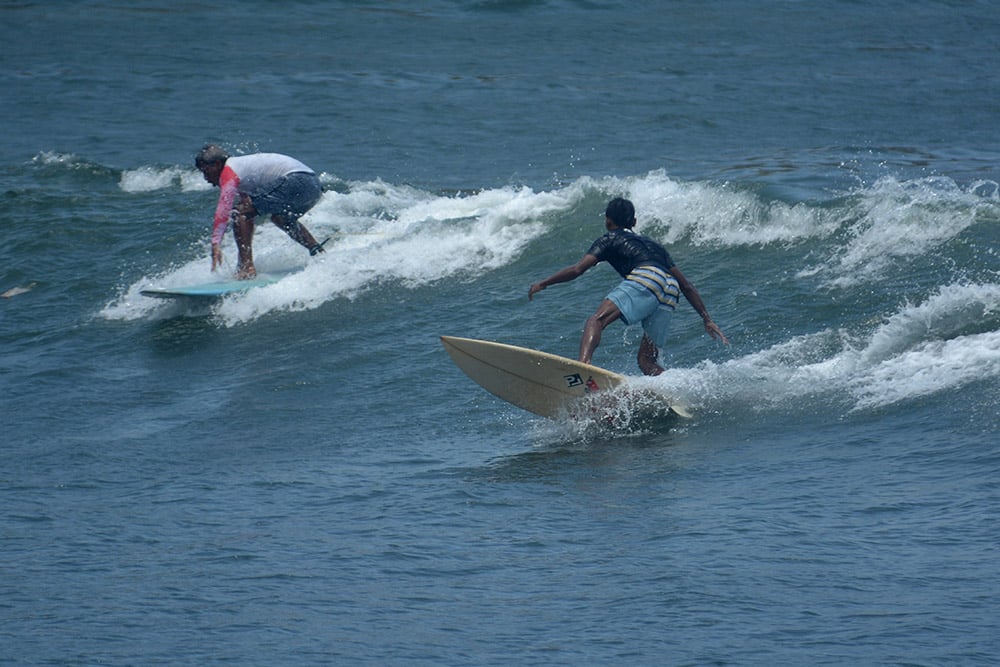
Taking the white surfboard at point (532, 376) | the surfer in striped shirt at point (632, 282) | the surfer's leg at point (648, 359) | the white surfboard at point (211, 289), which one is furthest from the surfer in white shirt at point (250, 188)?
the surfer's leg at point (648, 359)

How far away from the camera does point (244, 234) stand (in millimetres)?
12047

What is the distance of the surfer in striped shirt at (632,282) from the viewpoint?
8.56 m

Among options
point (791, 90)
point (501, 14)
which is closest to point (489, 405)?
point (791, 90)

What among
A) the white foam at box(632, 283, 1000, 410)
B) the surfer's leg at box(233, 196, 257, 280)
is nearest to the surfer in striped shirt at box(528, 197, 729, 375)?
the white foam at box(632, 283, 1000, 410)

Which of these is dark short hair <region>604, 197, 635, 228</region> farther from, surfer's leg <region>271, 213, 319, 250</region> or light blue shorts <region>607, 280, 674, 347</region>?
surfer's leg <region>271, 213, 319, 250</region>

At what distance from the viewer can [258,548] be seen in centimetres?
652

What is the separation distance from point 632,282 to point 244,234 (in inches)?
180

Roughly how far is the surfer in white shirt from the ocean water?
644 millimetres

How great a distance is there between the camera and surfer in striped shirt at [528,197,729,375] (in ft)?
28.1

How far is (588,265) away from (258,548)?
293 centimetres

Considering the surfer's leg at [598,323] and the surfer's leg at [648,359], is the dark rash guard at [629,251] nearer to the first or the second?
the surfer's leg at [598,323]

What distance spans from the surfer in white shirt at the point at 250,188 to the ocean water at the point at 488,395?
2.11ft

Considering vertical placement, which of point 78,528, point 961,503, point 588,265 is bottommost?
point 78,528

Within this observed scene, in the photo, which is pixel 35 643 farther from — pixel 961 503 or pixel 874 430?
pixel 874 430
